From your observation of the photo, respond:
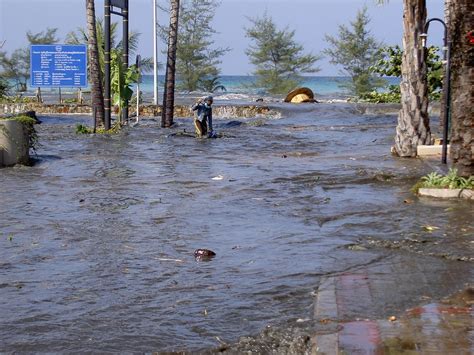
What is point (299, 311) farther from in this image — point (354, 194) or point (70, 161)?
point (70, 161)

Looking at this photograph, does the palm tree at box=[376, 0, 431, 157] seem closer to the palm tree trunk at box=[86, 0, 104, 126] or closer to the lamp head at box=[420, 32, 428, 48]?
the lamp head at box=[420, 32, 428, 48]

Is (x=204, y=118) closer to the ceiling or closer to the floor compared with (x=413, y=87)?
closer to the floor

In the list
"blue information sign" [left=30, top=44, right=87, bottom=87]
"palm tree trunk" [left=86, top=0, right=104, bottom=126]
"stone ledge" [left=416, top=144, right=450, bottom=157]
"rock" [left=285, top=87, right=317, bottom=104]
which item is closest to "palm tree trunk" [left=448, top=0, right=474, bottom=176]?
"stone ledge" [left=416, top=144, right=450, bottom=157]

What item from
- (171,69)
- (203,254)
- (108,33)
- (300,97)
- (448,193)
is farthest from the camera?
(300,97)

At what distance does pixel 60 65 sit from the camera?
1628 inches

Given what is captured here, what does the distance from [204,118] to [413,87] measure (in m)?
8.54

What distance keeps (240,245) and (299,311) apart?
9.79 feet

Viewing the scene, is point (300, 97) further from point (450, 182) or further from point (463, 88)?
point (463, 88)

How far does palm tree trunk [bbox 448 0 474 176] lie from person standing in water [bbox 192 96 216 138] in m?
12.7

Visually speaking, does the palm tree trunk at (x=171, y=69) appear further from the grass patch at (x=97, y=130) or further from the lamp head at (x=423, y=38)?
the lamp head at (x=423, y=38)

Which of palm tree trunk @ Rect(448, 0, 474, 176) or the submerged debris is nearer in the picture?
the submerged debris

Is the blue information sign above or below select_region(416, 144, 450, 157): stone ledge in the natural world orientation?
above

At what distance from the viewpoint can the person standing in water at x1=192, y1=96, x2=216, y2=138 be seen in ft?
81.9

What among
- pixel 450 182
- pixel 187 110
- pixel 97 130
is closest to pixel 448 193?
pixel 450 182
